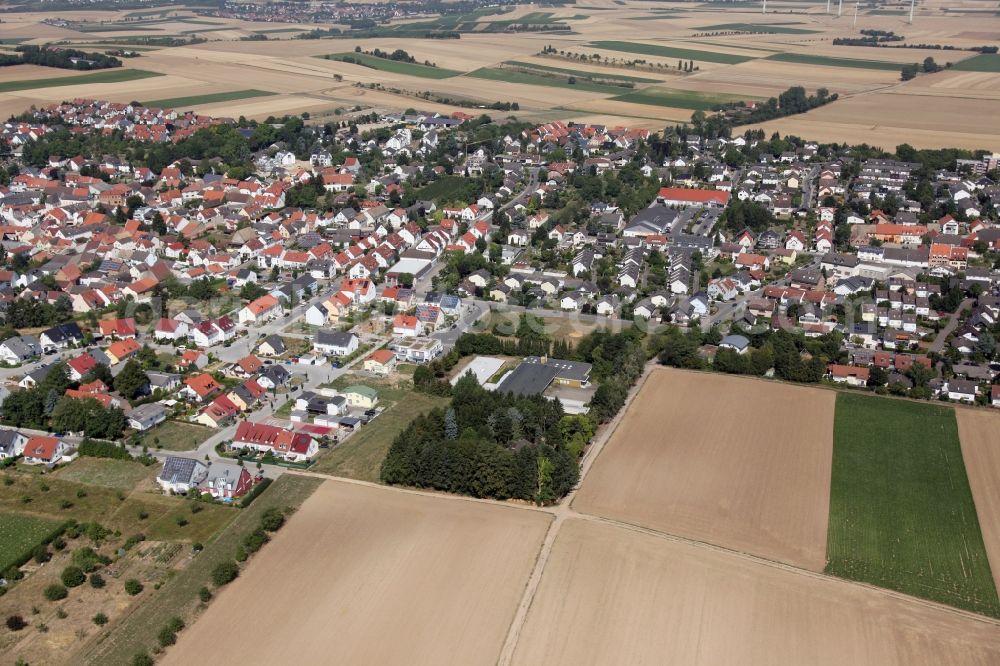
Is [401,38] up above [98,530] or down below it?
above

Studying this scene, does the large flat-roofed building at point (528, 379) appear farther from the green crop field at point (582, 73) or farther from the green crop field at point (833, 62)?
the green crop field at point (833, 62)

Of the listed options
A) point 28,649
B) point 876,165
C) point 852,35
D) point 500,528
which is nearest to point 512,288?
point 500,528

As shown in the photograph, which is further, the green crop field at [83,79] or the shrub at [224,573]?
the green crop field at [83,79]

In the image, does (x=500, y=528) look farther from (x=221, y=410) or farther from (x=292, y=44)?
(x=292, y=44)

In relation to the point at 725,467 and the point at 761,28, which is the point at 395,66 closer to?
the point at 761,28

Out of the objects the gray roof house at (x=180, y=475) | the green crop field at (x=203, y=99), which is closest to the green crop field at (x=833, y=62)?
the green crop field at (x=203, y=99)

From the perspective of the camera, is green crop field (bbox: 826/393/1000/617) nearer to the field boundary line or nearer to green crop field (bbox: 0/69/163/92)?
the field boundary line
